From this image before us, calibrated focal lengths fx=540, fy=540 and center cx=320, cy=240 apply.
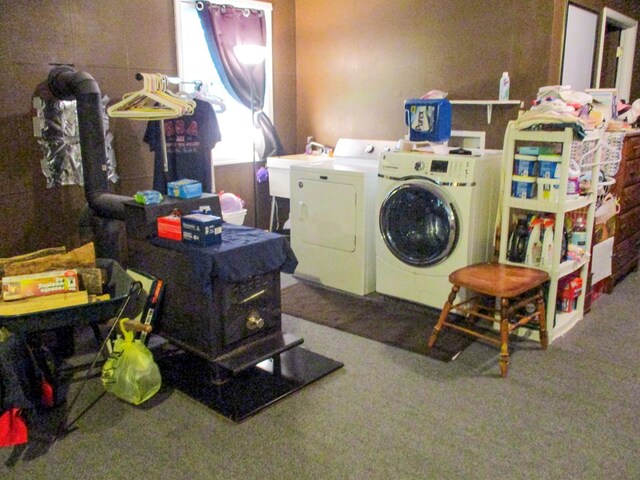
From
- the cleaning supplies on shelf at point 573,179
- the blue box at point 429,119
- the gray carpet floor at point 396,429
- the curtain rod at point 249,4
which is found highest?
the curtain rod at point 249,4

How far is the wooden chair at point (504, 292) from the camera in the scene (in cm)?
270

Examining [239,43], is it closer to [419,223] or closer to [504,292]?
[419,223]

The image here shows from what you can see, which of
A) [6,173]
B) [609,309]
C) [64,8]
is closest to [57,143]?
[6,173]

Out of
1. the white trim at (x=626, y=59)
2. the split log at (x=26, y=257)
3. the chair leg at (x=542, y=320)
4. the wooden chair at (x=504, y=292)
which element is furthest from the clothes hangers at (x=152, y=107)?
the white trim at (x=626, y=59)

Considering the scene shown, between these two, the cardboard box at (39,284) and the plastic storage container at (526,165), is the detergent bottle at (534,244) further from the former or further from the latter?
the cardboard box at (39,284)

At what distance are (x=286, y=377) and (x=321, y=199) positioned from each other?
60.7 inches

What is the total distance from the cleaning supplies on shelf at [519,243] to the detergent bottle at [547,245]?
105 mm

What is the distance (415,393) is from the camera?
2564 millimetres

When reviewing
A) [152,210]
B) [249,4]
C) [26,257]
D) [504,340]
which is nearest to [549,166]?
[504,340]

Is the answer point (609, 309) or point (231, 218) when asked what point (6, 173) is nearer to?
point (231, 218)

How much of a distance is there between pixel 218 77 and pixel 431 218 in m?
2.41

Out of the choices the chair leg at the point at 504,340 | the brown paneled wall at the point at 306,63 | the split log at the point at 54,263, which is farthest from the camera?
the brown paneled wall at the point at 306,63

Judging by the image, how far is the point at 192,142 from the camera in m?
3.94

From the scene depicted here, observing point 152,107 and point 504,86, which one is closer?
point 152,107
